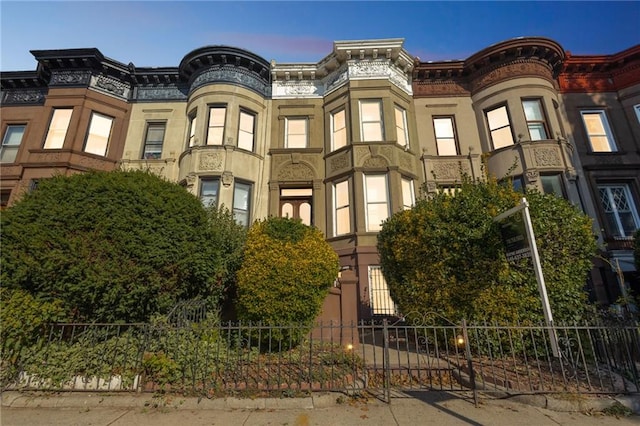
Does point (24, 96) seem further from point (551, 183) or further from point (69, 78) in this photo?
point (551, 183)

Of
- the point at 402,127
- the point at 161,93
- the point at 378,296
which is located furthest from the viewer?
the point at 161,93

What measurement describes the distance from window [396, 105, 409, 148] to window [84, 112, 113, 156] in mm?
13010

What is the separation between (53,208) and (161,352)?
3282mm

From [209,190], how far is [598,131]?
56.4ft

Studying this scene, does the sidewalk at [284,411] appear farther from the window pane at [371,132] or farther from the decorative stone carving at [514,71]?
the decorative stone carving at [514,71]

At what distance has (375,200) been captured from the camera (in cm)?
1205

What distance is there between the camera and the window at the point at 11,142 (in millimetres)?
13337

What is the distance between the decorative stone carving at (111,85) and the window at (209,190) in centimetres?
679

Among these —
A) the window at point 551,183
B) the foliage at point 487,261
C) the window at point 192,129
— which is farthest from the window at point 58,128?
the window at point 551,183

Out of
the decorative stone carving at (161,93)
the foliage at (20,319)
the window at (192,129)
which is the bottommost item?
the foliage at (20,319)

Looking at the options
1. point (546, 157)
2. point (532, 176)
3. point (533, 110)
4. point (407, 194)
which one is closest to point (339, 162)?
point (407, 194)

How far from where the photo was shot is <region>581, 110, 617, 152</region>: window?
44.4 ft

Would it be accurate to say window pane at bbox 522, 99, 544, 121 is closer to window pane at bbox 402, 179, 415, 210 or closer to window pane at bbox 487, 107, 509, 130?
window pane at bbox 487, 107, 509, 130

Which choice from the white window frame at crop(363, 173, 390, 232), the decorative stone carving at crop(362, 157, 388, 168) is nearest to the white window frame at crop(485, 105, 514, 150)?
the decorative stone carving at crop(362, 157, 388, 168)
